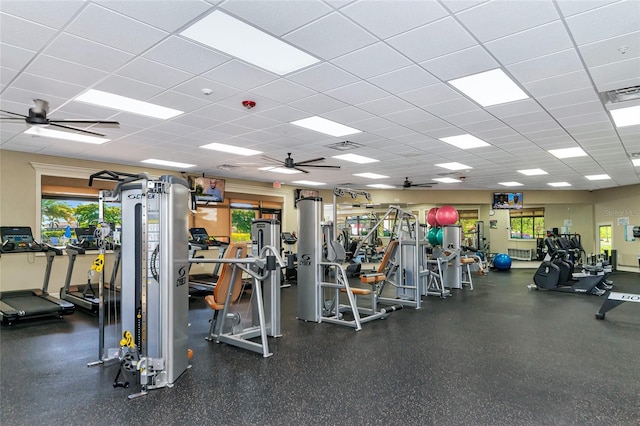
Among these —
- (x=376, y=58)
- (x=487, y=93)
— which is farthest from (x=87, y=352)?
(x=487, y=93)

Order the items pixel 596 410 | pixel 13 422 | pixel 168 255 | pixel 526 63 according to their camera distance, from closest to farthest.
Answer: pixel 13 422 → pixel 596 410 → pixel 168 255 → pixel 526 63

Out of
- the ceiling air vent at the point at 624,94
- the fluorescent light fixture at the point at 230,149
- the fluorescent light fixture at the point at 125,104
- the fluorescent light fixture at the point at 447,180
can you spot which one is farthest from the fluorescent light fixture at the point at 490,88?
the fluorescent light fixture at the point at 447,180

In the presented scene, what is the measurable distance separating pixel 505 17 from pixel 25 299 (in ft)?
23.9

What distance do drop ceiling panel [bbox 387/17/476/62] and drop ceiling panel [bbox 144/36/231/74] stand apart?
151 centimetres

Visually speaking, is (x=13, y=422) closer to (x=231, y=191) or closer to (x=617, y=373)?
(x=617, y=373)

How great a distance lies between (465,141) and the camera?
6.49 m

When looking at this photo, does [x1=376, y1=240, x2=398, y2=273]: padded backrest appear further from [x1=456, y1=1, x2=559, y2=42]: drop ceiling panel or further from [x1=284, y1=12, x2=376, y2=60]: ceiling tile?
[x1=456, y1=1, x2=559, y2=42]: drop ceiling panel

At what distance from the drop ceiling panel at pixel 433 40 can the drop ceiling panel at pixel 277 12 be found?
718mm

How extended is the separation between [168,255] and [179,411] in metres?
1.20

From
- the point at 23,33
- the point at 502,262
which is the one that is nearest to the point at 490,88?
the point at 23,33

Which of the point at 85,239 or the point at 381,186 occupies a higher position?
the point at 381,186

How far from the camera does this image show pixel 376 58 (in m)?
3.45

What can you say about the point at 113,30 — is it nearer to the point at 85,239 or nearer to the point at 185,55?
the point at 185,55

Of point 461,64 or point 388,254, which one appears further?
point 388,254
